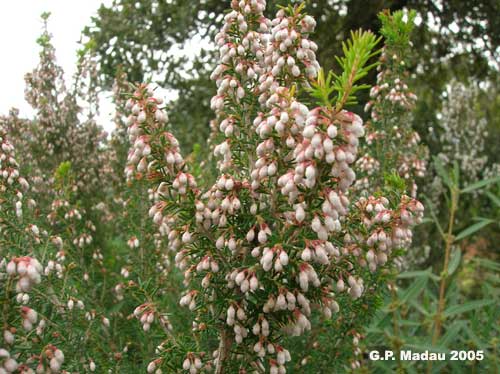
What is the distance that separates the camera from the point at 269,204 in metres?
2.16

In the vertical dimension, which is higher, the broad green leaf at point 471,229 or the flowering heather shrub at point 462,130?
the flowering heather shrub at point 462,130

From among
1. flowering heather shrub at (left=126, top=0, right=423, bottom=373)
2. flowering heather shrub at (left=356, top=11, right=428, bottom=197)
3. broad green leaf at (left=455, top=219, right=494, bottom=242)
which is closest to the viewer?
flowering heather shrub at (left=126, top=0, right=423, bottom=373)

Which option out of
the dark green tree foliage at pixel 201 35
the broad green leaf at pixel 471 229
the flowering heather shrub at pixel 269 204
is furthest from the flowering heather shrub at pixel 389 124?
the dark green tree foliage at pixel 201 35

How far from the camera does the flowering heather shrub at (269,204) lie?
69.7 inches

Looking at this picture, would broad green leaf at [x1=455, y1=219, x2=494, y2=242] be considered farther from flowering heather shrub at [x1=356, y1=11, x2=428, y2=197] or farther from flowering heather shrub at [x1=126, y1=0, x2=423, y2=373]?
flowering heather shrub at [x1=356, y1=11, x2=428, y2=197]

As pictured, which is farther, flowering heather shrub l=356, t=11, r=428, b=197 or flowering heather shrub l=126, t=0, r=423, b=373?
flowering heather shrub l=356, t=11, r=428, b=197

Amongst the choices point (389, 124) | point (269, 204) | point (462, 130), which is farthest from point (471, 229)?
point (462, 130)

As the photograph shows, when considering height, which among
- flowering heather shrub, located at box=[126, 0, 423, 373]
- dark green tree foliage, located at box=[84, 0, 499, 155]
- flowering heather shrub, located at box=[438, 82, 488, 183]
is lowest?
flowering heather shrub, located at box=[126, 0, 423, 373]

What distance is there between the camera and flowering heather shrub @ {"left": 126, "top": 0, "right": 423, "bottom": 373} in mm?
1771

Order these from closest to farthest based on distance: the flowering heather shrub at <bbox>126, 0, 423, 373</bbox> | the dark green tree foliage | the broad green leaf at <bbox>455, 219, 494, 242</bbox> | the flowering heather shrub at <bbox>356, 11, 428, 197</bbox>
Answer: the flowering heather shrub at <bbox>126, 0, 423, 373</bbox> < the broad green leaf at <bbox>455, 219, 494, 242</bbox> < the flowering heather shrub at <bbox>356, 11, 428, 197</bbox> < the dark green tree foliage

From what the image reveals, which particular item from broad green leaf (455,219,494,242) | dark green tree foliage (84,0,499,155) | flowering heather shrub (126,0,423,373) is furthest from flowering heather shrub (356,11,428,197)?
dark green tree foliage (84,0,499,155)

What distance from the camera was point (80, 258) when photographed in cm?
414

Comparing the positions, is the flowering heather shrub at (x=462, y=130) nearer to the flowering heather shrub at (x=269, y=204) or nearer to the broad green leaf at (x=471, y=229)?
the broad green leaf at (x=471, y=229)

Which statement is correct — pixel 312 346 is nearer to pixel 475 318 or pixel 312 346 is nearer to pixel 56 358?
pixel 475 318
